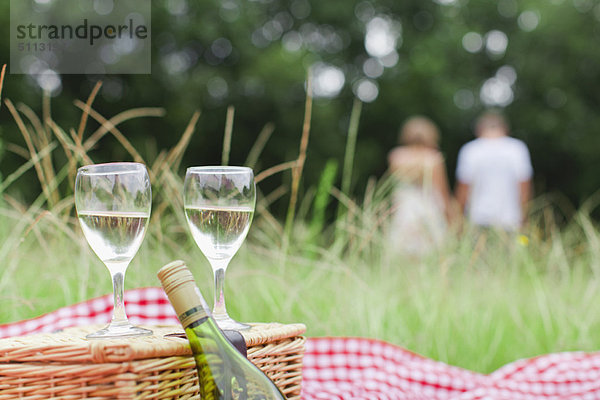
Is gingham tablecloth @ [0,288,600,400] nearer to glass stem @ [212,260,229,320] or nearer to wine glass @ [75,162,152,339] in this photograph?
glass stem @ [212,260,229,320]

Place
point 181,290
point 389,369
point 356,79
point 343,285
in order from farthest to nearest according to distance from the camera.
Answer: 1. point 356,79
2. point 343,285
3. point 389,369
4. point 181,290

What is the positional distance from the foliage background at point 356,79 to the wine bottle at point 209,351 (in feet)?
29.0

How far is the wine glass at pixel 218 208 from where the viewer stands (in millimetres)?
893

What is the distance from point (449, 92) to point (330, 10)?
304 centimetres

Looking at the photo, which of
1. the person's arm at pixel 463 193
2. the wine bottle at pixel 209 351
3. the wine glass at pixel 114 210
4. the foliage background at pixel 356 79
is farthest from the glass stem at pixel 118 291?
the foliage background at pixel 356 79

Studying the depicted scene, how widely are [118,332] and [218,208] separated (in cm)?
21

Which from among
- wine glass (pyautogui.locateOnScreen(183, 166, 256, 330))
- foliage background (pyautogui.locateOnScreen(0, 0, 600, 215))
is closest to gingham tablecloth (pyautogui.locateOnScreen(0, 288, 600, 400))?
wine glass (pyautogui.locateOnScreen(183, 166, 256, 330))

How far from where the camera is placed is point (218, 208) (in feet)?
2.92

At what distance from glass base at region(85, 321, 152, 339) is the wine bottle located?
102 millimetres

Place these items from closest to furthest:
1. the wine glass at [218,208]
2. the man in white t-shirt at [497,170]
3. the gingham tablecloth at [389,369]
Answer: the wine glass at [218,208]
the gingham tablecloth at [389,369]
the man in white t-shirt at [497,170]

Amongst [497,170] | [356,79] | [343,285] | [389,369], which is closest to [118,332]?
[389,369]

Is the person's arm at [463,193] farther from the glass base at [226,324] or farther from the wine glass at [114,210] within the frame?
the wine glass at [114,210]

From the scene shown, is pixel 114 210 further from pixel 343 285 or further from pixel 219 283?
pixel 343 285

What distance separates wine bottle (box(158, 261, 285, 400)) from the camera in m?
0.78
